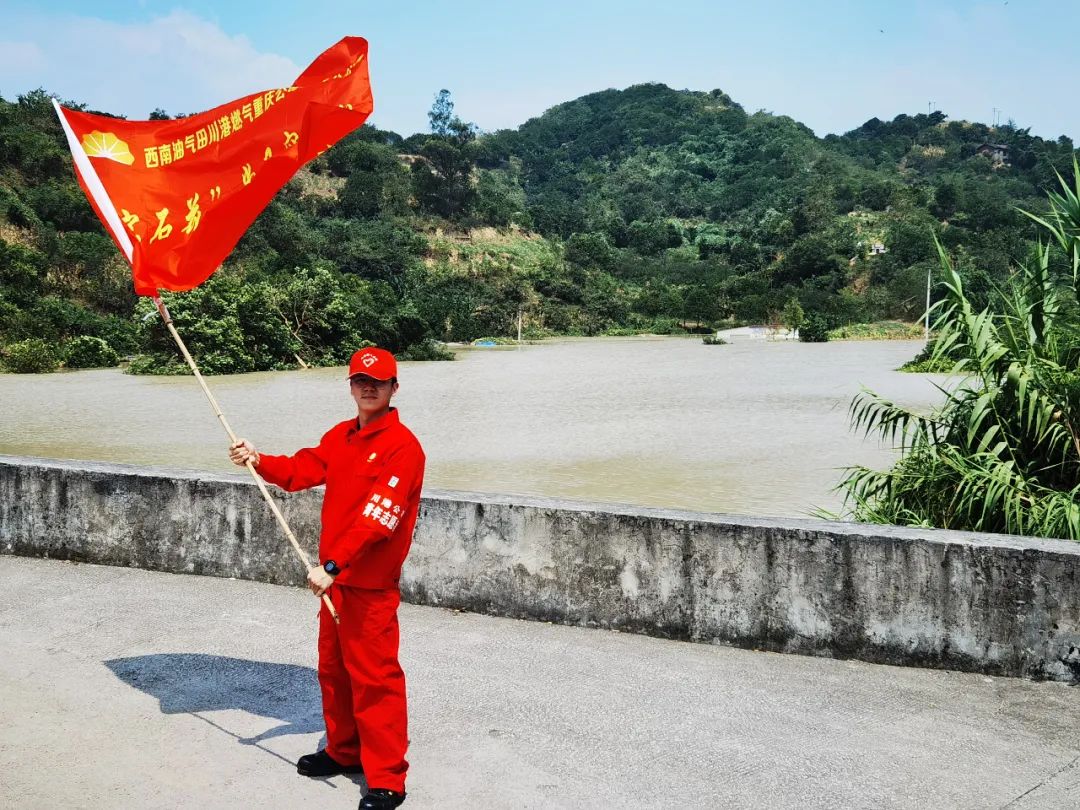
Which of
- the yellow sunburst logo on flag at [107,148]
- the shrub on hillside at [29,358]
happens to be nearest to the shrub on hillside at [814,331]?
the shrub on hillside at [29,358]

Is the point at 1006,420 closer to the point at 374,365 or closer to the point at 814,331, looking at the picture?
the point at 374,365

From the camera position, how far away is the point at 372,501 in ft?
11.2

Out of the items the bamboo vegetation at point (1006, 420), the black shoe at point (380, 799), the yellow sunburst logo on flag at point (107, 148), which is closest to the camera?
the black shoe at point (380, 799)

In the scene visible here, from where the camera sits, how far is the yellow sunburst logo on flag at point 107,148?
4.39 m

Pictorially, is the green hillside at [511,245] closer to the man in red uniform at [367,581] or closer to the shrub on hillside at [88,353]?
the shrub on hillside at [88,353]

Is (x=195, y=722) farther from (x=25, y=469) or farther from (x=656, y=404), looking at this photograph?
(x=656, y=404)

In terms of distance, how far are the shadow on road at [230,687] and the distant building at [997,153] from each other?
176497mm

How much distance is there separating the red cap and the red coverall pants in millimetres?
705

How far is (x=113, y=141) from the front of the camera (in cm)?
441

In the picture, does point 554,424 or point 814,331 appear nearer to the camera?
point 554,424

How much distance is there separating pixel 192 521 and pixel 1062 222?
5.62 meters

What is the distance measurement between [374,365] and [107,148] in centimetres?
178

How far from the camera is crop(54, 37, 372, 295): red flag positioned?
4.18 meters

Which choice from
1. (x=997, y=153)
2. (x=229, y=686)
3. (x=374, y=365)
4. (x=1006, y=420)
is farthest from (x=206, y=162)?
(x=997, y=153)
